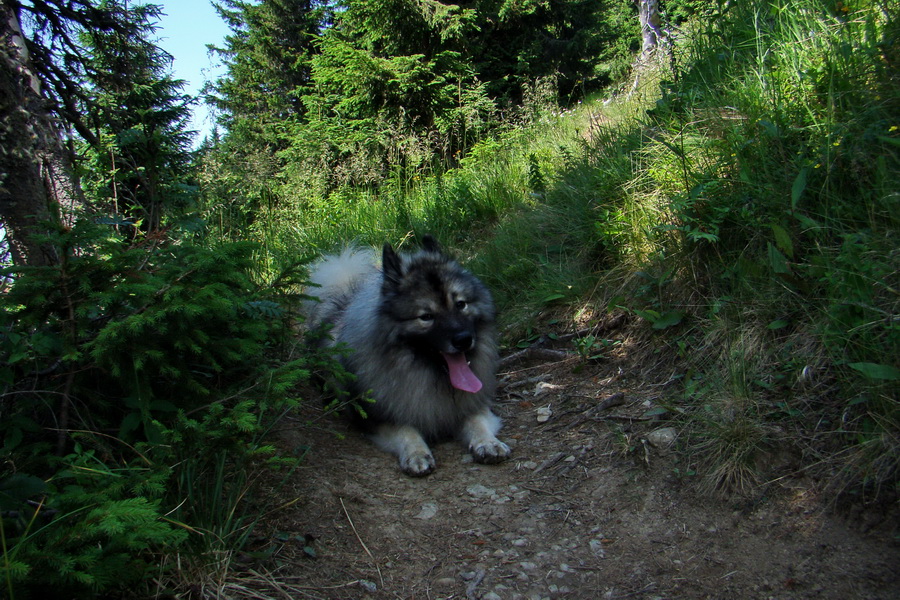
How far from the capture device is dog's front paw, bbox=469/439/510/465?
9.86ft

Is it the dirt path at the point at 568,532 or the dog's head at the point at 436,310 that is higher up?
the dog's head at the point at 436,310

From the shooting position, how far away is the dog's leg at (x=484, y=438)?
9.89 ft

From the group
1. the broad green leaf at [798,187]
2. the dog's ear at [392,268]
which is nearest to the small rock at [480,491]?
the dog's ear at [392,268]

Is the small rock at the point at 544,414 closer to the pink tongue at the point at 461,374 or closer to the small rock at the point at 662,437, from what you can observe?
the pink tongue at the point at 461,374

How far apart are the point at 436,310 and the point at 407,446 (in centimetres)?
80

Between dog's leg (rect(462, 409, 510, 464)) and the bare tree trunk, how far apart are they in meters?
3.01

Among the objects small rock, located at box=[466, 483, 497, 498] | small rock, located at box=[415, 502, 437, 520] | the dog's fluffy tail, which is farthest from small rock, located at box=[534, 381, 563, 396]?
the dog's fluffy tail

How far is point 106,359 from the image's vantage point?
193 cm

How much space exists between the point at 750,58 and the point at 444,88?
23.8ft

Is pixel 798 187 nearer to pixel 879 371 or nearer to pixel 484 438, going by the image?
pixel 879 371

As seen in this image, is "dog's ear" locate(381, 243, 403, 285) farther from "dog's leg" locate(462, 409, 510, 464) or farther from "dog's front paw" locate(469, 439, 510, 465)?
"dog's front paw" locate(469, 439, 510, 465)

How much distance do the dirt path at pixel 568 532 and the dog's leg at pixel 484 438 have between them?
0.06 metres

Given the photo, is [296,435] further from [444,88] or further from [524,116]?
[444,88]

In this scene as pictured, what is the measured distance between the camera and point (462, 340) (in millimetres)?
3121
